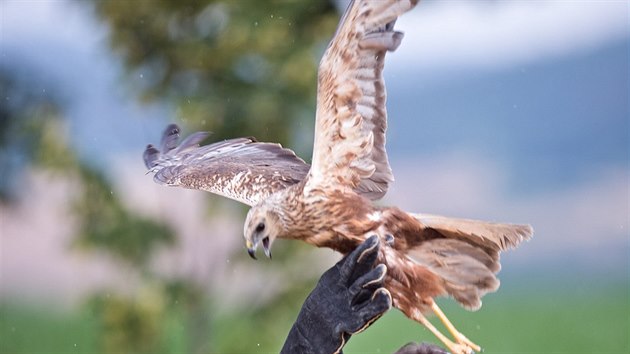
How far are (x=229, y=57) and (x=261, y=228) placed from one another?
3047 mm

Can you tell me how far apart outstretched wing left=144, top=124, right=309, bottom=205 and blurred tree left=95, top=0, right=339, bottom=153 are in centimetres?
205

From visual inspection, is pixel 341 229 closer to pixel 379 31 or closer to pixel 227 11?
pixel 379 31

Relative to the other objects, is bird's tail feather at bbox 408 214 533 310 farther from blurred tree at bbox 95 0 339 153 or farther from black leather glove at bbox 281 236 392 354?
blurred tree at bbox 95 0 339 153

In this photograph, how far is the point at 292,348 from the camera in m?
1.93

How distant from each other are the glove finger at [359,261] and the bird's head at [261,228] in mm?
149

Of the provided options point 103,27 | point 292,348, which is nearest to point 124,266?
point 103,27

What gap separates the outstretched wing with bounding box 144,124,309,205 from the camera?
6.90 ft

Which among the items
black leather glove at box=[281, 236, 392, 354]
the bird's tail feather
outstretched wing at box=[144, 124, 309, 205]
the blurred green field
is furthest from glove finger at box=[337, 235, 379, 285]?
the blurred green field

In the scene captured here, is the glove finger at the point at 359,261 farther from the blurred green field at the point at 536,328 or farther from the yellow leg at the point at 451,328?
the blurred green field at the point at 536,328

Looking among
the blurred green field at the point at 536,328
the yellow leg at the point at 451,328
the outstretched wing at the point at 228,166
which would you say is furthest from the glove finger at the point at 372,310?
the blurred green field at the point at 536,328

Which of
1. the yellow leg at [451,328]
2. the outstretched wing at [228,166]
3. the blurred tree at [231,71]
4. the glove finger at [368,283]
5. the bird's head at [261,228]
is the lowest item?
Result: the yellow leg at [451,328]

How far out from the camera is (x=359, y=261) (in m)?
1.80

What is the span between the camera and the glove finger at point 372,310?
1.79 meters

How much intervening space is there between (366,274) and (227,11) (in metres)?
3.30
